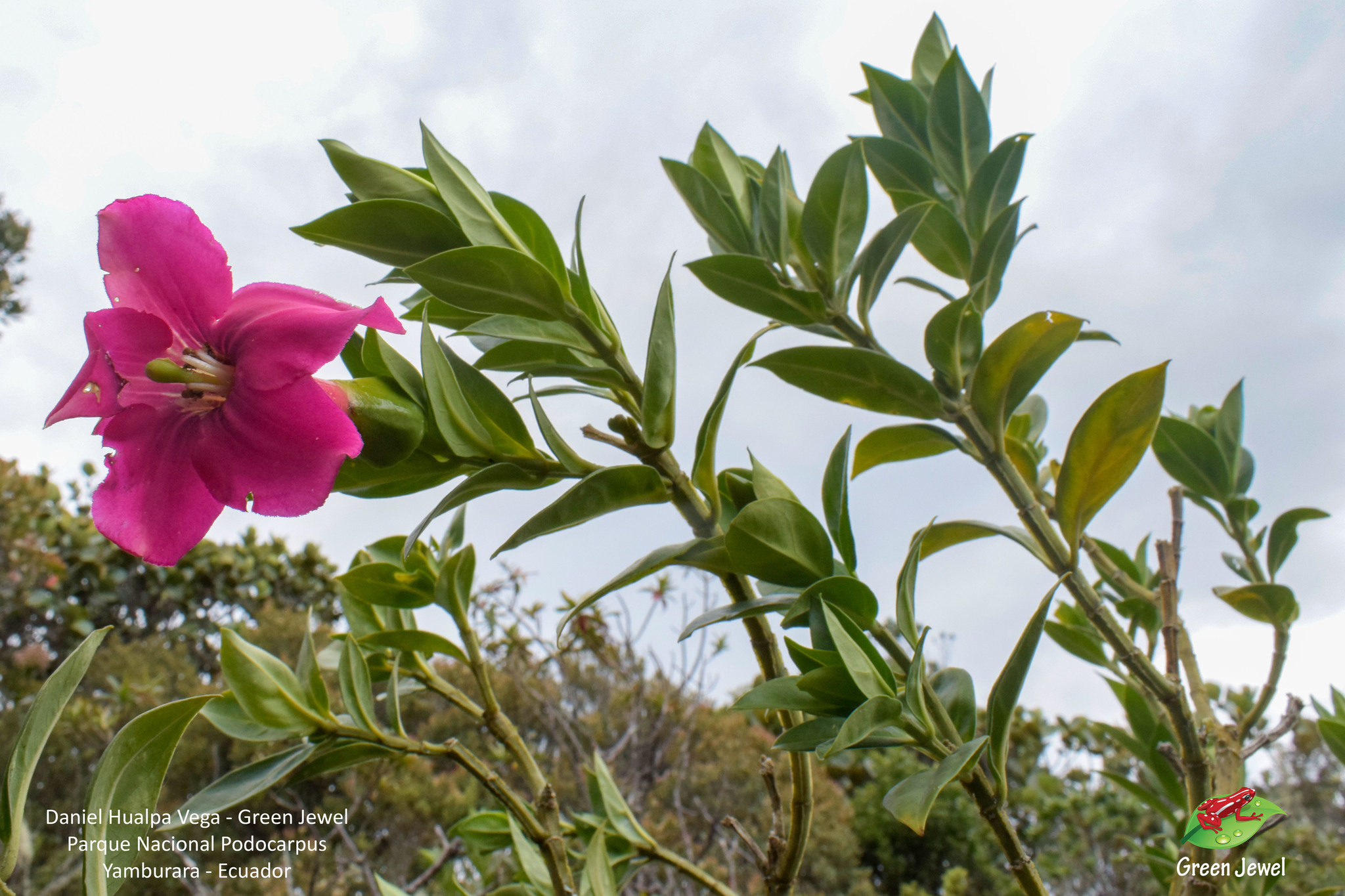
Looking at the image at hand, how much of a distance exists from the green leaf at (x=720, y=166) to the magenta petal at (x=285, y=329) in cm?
38

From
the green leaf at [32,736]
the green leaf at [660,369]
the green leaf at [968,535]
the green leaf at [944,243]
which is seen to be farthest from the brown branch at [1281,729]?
the green leaf at [32,736]

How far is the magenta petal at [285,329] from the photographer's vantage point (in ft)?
1.27

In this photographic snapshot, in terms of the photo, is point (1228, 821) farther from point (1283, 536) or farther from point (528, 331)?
point (528, 331)

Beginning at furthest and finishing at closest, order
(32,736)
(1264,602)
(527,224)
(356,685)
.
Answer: (1264,602), (356,685), (527,224), (32,736)

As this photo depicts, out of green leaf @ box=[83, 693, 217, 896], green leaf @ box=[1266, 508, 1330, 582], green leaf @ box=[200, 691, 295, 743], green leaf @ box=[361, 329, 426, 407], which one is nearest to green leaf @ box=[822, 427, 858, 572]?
green leaf @ box=[361, 329, 426, 407]

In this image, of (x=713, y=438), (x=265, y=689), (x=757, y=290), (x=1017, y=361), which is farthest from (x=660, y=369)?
(x=265, y=689)

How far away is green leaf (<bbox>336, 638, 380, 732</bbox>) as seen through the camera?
607 mm

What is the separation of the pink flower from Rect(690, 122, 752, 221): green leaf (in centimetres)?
38

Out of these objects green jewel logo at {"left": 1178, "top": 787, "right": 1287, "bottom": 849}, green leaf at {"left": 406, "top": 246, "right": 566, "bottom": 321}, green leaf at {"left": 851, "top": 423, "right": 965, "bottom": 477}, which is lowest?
green jewel logo at {"left": 1178, "top": 787, "right": 1287, "bottom": 849}

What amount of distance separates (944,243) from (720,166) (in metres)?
0.20

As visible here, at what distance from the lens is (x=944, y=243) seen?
676 mm

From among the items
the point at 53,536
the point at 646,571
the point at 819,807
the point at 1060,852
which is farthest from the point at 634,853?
the point at 53,536

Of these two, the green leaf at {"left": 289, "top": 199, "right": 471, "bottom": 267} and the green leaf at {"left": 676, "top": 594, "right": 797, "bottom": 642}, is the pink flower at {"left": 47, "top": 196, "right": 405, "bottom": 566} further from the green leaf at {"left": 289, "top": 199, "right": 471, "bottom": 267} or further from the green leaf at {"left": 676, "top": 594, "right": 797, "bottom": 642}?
the green leaf at {"left": 676, "top": 594, "right": 797, "bottom": 642}

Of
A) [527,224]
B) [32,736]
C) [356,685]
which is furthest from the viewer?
[356,685]
